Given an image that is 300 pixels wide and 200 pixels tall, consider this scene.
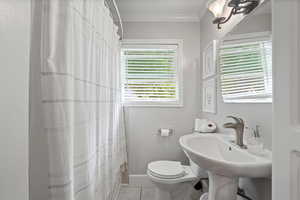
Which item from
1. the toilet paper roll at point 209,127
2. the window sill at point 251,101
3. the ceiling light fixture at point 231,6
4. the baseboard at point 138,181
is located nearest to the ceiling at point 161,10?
the ceiling light fixture at point 231,6

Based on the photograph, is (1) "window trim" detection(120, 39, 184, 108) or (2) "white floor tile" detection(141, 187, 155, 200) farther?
(1) "window trim" detection(120, 39, 184, 108)

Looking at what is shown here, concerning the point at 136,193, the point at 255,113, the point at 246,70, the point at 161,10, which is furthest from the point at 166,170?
the point at 161,10

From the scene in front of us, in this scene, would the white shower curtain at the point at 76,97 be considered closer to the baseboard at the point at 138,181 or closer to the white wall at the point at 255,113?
the baseboard at the point at 138,181

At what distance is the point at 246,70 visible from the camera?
52.6 inches

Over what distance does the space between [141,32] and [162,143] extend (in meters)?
1.60

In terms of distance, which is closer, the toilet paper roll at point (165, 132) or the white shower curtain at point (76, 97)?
the white shower curtain at point (76, 97)

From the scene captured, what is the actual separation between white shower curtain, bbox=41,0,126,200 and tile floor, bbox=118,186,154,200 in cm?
76

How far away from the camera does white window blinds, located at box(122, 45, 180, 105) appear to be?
2443mm

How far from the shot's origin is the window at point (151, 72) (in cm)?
244

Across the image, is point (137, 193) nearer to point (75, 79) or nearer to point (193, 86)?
point (193, 86)

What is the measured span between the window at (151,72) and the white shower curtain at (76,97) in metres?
0.95

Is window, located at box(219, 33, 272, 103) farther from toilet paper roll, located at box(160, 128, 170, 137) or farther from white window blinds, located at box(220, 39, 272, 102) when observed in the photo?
toilet paper roll, located at box(160, 128, 170, 137)
